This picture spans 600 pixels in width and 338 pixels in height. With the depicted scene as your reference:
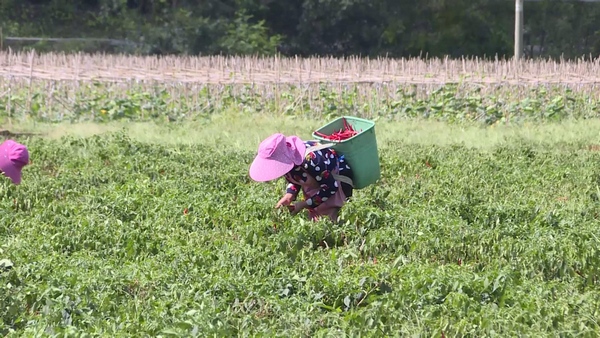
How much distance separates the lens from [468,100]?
20.0 meters

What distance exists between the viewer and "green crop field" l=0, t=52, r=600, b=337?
211 inches

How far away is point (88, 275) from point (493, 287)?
91.2 inches

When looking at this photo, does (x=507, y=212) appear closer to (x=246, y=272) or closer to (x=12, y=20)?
(x=246, y=272)

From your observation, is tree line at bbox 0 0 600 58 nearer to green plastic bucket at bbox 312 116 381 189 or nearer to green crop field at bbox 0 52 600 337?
green crop field at bbox 0 52 600 337

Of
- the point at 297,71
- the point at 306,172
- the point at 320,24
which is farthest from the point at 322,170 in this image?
the point at 320,24

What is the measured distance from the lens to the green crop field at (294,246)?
17.6 feet

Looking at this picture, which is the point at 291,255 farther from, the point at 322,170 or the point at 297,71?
the point at 297,71

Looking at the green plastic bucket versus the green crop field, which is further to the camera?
the green plastic bucket

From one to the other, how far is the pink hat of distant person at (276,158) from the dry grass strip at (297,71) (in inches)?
517

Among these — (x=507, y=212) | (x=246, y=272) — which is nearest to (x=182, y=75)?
(x=507, y=212)

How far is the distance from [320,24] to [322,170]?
1192 inches

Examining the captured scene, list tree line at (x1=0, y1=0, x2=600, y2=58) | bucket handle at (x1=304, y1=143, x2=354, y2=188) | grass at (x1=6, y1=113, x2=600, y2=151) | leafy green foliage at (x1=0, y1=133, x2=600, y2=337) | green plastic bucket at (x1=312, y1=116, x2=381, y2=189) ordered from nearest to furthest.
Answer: leafy green foliage at (x1=0, y1=133, x2=600, y2=337), bucket handle at (x1=304, y1=143, x2=354, y2=188), green plastic bucket at (x1=312, y1=116, x2=381, y2=189), grass at (x1=6, y1=113, x2=600, y2=151), tree line at (x1=0, y1=0, x2=600, y2=58)

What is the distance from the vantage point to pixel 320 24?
37.7 meters

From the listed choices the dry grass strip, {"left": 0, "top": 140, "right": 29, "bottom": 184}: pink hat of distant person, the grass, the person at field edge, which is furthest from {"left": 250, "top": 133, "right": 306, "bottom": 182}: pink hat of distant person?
the dry grass strip
